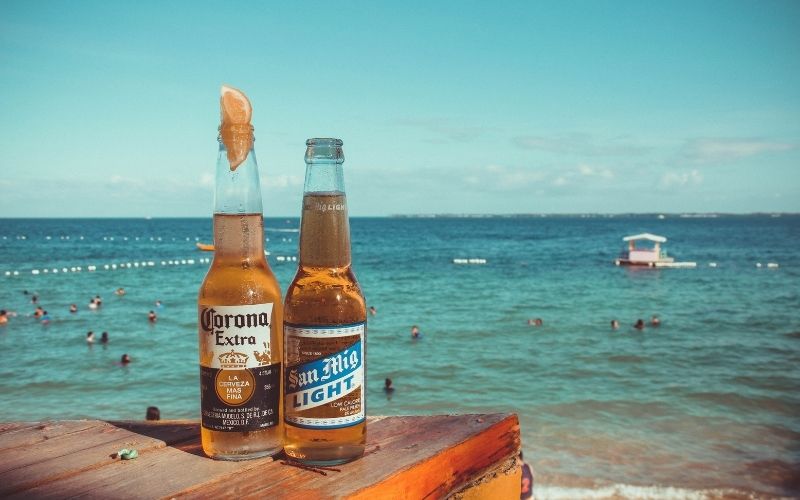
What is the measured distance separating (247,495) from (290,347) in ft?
1.22

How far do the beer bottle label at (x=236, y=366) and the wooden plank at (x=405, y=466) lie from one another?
6.1 inches

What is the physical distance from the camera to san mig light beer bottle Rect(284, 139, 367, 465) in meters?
1.59

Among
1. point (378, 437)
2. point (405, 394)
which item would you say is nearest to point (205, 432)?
point (378, 437)

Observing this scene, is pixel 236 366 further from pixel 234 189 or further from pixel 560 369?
pixel 560 369


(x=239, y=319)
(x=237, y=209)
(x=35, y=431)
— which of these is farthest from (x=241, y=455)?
(x=35, y=431)

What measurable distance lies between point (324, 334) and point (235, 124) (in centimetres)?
58

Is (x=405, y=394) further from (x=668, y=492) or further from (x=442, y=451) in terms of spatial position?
(x=442, y=451)

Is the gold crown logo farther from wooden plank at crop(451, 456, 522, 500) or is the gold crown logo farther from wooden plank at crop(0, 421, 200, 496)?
wooden plank at crop(451, 456, 522, 500)

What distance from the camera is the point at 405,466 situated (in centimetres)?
153

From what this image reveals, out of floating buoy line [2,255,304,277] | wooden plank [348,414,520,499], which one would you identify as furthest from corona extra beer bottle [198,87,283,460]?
floating buoy line [2,255,304,277]

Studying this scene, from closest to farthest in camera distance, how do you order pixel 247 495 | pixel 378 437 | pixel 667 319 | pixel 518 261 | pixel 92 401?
pixel 247 495 < pixel 378 437 < pixel 92 401 < pixel 667 319 < pixel 518 261

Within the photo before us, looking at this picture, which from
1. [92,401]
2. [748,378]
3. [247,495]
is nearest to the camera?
[247,495]

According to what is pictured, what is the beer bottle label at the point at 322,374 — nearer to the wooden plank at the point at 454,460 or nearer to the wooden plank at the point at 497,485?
the wooden plank at the point at 454,460

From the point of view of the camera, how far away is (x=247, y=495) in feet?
4.54
